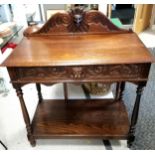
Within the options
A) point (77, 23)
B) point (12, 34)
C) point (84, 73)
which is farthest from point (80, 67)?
point (12, 34)

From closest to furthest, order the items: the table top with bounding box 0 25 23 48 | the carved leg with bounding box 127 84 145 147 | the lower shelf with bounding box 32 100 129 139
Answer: the carved leg with bounding box 127 84 145 147 < the lower shelf with bounding box 32 100 129 139 < the table top with bounding box 0 25 23 48

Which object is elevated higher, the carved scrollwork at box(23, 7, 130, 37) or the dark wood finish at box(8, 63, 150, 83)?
the carved scrollwork at box(23, 7, 130, 37)

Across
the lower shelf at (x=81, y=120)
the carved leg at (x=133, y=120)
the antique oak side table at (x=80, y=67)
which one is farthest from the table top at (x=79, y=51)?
the lower shelf at (x=81, y=120)

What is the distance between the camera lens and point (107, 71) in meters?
0.91

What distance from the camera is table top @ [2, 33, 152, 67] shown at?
86 centimetres

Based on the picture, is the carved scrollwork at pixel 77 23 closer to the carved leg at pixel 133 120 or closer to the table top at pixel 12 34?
the carved leg at pixel 133 120

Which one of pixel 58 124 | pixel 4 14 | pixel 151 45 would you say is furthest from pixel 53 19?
pixel 151 45

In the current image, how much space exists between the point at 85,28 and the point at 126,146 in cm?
90

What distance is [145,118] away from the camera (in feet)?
4.99

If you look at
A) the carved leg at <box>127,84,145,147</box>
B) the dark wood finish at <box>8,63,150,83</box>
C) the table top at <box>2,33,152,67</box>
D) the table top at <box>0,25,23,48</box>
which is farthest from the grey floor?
the table top at <box>0,25,23,48</box>

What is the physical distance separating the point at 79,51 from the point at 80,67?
0.12m

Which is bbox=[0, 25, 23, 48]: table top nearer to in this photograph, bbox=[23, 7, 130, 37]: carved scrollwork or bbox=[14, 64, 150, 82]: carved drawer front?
bbox=[23, 7, 130, 37]: carved scrollwork

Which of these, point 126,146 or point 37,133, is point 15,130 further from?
point 126,146

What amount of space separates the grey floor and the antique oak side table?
138mm
